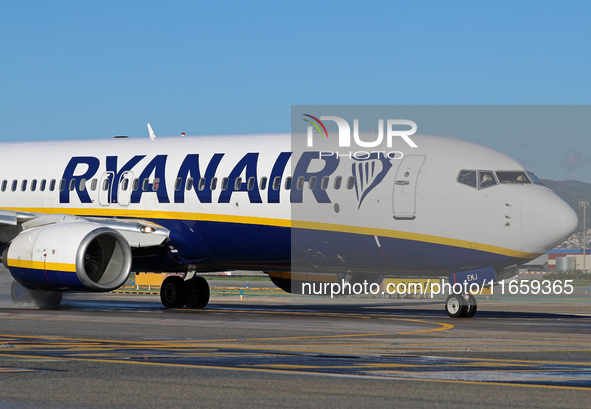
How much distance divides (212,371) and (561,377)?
3.74 meters

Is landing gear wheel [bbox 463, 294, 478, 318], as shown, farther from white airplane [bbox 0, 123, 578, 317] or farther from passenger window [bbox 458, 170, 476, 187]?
passenger window [bbox 458, 170, 476, 187]

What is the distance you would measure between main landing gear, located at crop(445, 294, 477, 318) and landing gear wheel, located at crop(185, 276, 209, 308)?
8.78 meters

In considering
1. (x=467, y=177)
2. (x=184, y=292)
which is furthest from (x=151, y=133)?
(x=467, y=177)

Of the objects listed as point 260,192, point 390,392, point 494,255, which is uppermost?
point 260,192

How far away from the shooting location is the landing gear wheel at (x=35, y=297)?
27.4 meters

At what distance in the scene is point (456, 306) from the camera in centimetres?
2283

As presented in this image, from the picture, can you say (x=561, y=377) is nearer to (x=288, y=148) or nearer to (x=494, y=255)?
(x=494, y=255)

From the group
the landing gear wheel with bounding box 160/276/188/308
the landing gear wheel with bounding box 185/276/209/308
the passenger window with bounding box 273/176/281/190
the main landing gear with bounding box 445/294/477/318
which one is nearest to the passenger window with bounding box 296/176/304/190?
the passenger window with bounding box 273/176/281/190

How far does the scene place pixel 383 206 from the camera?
22891 mm

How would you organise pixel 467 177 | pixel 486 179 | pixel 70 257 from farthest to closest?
pixel 70 257 < pixel 467 177 < pixel 486 179

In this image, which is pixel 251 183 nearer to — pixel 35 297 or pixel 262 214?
pixel 262 214

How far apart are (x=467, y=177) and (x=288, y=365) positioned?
470 inches

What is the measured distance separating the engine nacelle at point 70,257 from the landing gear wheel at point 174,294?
4.59 m

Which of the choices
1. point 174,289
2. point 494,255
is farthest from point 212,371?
point 174,289
